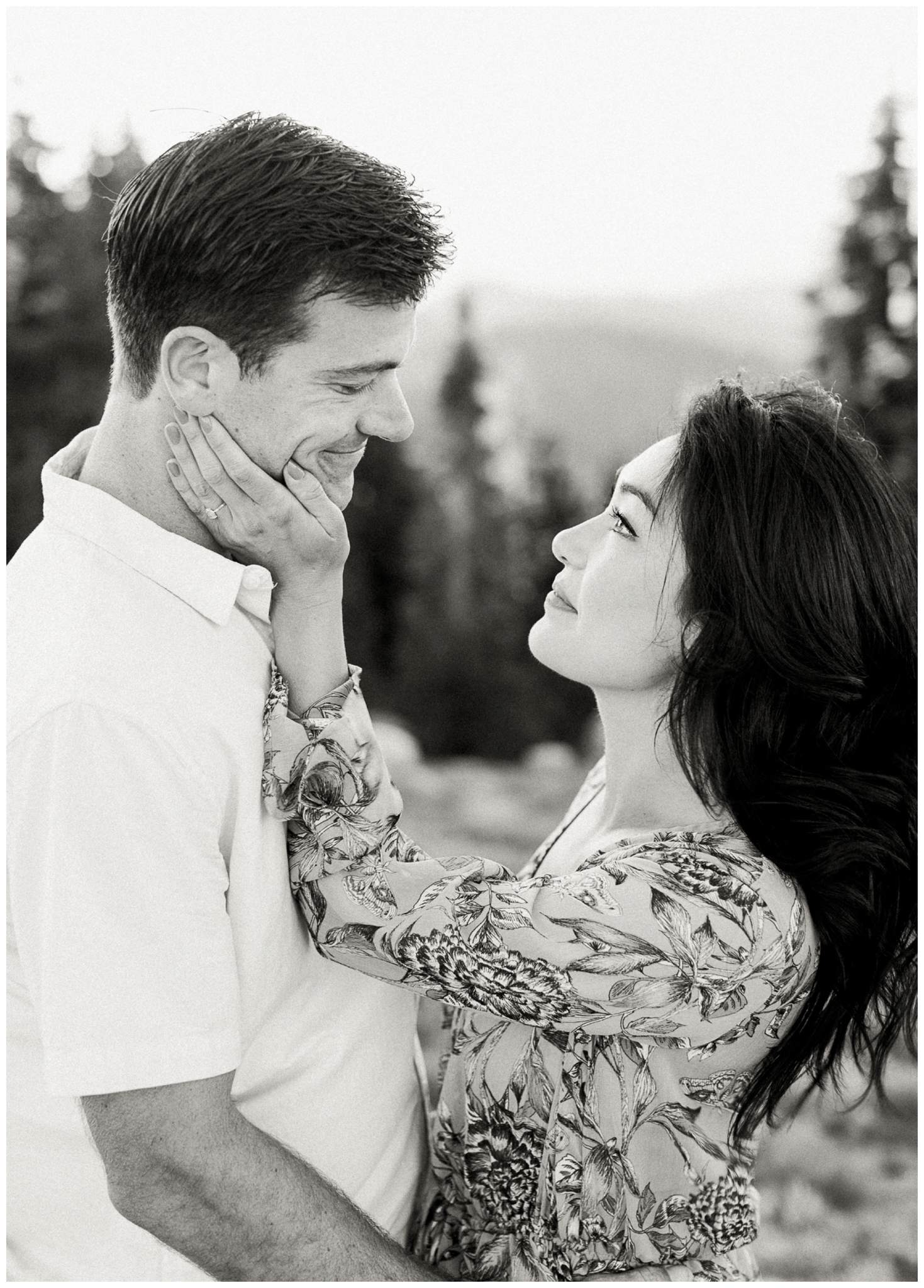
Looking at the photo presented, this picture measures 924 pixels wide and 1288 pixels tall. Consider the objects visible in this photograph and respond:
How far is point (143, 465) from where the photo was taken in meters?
1.76

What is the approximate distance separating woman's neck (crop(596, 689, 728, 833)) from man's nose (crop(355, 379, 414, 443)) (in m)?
0.67

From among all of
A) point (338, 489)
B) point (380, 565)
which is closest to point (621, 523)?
point (338, 489)

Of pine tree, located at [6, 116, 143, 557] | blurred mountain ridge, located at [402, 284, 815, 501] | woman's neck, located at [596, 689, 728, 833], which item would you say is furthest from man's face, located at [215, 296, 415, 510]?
blurred mountain ridge, located at [402, 284, 815, 501]

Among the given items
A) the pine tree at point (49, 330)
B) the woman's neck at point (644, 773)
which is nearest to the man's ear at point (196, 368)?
the woman's neck at point (644, 773)

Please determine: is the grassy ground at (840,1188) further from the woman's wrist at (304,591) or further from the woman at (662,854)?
the woman's wrist at (304,591)

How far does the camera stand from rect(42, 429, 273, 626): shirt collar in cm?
169

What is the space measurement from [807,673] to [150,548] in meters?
1.11

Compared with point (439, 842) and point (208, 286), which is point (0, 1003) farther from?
point (439, 842)

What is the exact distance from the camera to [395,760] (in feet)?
36.0

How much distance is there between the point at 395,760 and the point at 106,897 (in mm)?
9545

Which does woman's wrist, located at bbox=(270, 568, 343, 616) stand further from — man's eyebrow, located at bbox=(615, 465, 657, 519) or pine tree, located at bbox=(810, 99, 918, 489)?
pine tree, located at bbox=(810, 99, 918, 489)

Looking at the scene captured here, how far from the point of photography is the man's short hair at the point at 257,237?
1.65m

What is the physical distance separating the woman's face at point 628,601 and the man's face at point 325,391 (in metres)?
0.50

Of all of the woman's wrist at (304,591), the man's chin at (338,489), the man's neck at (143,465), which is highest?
the man's neck at (143,465)
